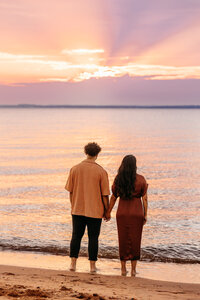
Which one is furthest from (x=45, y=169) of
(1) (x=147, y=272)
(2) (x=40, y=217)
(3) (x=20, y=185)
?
(1) (x=147, y=272)

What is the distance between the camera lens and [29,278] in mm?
6621

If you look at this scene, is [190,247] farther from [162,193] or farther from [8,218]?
[162,193]

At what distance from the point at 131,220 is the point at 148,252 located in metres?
3.15

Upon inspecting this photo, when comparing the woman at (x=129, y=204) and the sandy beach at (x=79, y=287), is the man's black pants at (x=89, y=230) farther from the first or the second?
the sandy beach at (x=79, y=287)

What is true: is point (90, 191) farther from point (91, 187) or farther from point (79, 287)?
point (79, 287)

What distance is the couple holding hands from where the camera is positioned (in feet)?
22.3

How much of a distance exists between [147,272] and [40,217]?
18.1 feet

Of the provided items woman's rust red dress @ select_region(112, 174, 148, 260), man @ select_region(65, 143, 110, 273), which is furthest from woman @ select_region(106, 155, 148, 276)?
man @ select_region(65, 143, 110, 273)

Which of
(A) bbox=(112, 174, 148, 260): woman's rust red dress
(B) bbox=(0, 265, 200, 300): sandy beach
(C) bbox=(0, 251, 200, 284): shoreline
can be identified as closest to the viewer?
(B) bbox=(0, 265, 200, 300): sandy beach

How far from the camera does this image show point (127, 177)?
22.2ft

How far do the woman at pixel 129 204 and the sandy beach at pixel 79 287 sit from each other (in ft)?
1.83

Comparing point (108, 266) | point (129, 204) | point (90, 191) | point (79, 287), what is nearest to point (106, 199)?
point (90, 191)

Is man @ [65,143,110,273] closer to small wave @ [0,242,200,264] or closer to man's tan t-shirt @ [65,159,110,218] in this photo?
man's tan t-shirt @ [65,159,110,218]

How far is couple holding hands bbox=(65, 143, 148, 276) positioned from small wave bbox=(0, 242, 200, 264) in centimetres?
227
